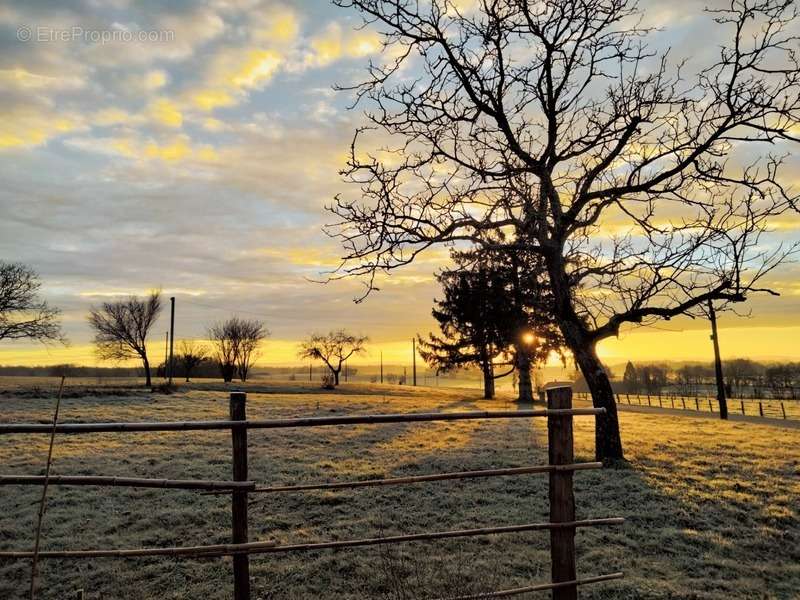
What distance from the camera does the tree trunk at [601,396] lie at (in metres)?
11.7

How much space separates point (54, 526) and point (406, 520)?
5.21 m

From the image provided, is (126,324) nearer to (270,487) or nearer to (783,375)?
(270,487)

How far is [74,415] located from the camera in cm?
1923

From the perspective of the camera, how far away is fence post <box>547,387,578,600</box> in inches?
181

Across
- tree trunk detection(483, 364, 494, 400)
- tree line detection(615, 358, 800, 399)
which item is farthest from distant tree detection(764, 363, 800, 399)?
tree trunk detection(483, 364, 494, 400)

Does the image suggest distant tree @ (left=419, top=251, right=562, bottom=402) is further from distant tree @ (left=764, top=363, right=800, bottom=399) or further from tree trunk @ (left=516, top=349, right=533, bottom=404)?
distant tree @ (left=764, top=363, right=800, bottom=399)

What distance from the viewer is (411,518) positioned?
25.7 ft

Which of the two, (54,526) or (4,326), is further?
(4,326)

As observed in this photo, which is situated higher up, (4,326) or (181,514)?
(4,326)

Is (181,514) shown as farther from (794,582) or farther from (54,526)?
(794,582)

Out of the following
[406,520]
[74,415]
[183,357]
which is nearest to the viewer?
[406,520]

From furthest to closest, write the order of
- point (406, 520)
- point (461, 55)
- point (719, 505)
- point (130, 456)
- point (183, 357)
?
point (183, 357) < point (130, 456) < point (461, 55) < point (719, 505) < point (406, 520)

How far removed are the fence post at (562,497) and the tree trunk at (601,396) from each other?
7.56m

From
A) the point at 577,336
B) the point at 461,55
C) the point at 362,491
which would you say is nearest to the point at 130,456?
the point at 362,491
